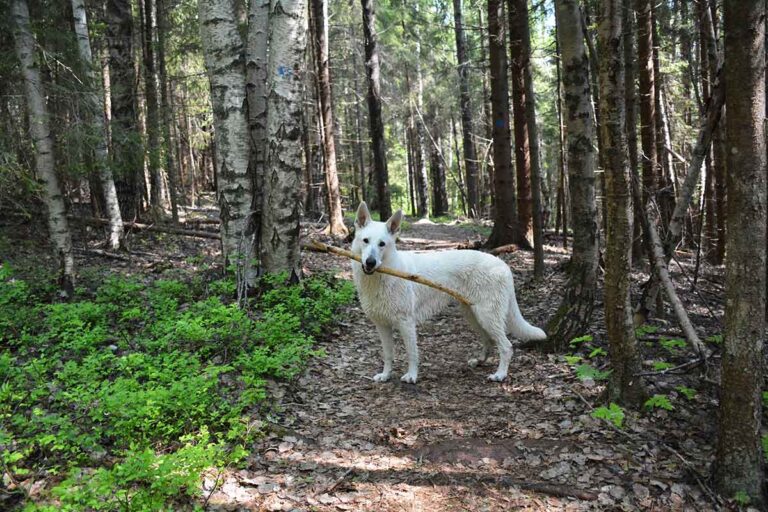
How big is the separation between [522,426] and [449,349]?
2475 millimetres

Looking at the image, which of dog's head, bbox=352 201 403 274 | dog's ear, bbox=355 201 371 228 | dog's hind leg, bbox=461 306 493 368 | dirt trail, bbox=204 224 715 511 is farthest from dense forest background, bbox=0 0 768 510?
dog's ear, bbox=355 201 371 228

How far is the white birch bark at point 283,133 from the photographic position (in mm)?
7605

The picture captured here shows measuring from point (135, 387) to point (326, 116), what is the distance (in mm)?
13274

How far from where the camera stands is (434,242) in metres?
15.9

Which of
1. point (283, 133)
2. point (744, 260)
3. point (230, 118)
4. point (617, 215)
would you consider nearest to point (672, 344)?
point (617, 215)

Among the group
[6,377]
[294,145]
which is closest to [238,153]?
[294,145]

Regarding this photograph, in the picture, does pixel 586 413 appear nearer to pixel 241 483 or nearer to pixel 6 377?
pixel 241 483

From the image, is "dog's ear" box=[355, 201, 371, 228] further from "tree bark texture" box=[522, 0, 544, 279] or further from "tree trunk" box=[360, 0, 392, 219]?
"tree trunk" box=[360, 0, 392, 219]

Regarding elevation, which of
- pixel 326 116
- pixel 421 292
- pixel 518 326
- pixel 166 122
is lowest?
pixel 518 326

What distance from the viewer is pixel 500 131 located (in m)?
12.1

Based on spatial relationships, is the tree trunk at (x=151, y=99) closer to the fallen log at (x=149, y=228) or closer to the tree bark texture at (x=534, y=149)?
the fallen log at (x=149, y=228)

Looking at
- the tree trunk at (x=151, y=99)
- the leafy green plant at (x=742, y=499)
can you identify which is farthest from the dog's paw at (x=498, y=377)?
the tree trunk at (x=151, y=99)

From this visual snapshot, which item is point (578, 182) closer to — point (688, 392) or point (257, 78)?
point (688, 392)

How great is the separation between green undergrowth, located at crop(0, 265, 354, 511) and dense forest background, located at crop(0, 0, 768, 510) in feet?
0.09
